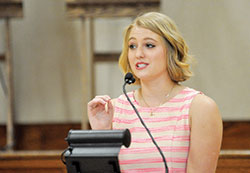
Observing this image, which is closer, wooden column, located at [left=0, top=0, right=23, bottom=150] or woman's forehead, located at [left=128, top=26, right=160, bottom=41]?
woman's forehead, located at [left=128, top=26, right=160, bottom=41]

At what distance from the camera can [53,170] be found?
2.11m

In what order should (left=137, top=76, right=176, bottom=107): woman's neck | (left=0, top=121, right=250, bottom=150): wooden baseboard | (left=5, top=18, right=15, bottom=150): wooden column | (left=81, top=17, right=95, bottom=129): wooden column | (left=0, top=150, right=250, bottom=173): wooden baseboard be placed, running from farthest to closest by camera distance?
(left=0, top=121, right=250, bottom=150): wooden baseboard < (left=5, top=18, right=15, bottom=150): wooden column < (left=81, top=17, right=95, bottom=129): wooden column < (left=0, top=150, right=250, bottom=173): wooden baseboard < (left=137, top=76, right=176, bottom=107): woman's neck

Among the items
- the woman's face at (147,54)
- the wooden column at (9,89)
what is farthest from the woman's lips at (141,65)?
the wooden column at (9,89)

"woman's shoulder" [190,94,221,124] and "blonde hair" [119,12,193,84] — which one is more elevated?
"blonde hair" [119,12,193,84]

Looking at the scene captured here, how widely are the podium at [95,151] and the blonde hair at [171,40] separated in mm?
498

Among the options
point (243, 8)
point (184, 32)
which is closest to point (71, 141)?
point (184, 32)

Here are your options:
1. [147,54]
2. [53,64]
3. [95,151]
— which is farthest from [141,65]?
[53,64]

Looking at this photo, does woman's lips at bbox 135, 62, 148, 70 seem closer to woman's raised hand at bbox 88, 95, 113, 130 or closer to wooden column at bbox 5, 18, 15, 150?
woman's raised hand at bbox 88, 95, 113, 130

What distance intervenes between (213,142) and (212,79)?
153 centimetres

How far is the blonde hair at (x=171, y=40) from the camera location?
127 centimetres

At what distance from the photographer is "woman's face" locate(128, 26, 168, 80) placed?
126 cm

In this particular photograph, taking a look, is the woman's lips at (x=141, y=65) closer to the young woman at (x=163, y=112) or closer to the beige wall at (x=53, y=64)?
the young woman at (x=163, y=112)

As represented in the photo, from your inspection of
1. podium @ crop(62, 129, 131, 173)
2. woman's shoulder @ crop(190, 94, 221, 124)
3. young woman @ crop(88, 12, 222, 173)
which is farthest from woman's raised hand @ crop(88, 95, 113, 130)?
podium @ crop(62, 129, 131, 173)

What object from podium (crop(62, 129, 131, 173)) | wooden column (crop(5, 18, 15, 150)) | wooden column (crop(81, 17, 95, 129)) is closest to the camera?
podium (crop(62, 129, 131, 173))
